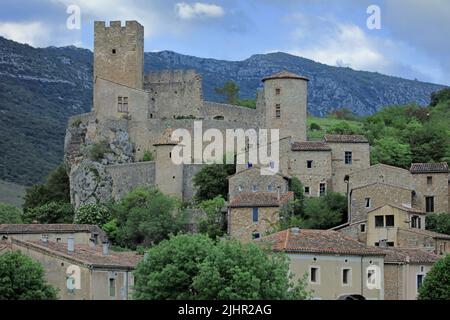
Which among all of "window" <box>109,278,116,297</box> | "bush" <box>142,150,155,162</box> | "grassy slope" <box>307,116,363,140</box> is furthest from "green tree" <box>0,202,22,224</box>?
"window" <box>109,278,116,297</box>

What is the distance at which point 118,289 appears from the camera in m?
61.2

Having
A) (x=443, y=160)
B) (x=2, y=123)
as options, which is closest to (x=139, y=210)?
(x=443, y=160)

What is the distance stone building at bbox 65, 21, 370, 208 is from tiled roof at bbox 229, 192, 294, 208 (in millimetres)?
3680

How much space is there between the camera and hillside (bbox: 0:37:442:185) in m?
134

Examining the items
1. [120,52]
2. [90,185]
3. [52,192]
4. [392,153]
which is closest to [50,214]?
[90,185]

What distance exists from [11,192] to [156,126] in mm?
38323

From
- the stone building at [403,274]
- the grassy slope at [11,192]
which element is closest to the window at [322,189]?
the stone building at [403,274]

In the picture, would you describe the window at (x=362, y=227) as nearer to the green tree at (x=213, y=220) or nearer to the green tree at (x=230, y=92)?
the green tree at (x=213, y=220)

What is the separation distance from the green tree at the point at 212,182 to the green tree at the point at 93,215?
5.43 meters

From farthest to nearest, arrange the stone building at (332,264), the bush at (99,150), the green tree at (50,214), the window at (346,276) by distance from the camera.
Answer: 1. the bush at (99,150)
2. the green tree at (50,214)
3. the window at (346,276)
4. the stone building at (332,264)

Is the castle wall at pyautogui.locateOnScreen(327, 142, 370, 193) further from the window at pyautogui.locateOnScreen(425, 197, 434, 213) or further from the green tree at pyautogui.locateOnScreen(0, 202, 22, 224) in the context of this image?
the green tree at pyautogui.locateOnScreen(0, 202, 22, 224)

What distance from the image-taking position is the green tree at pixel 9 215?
294ft

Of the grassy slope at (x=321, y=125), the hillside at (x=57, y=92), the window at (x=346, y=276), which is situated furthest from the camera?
the hillside at (x=57, y=92)
